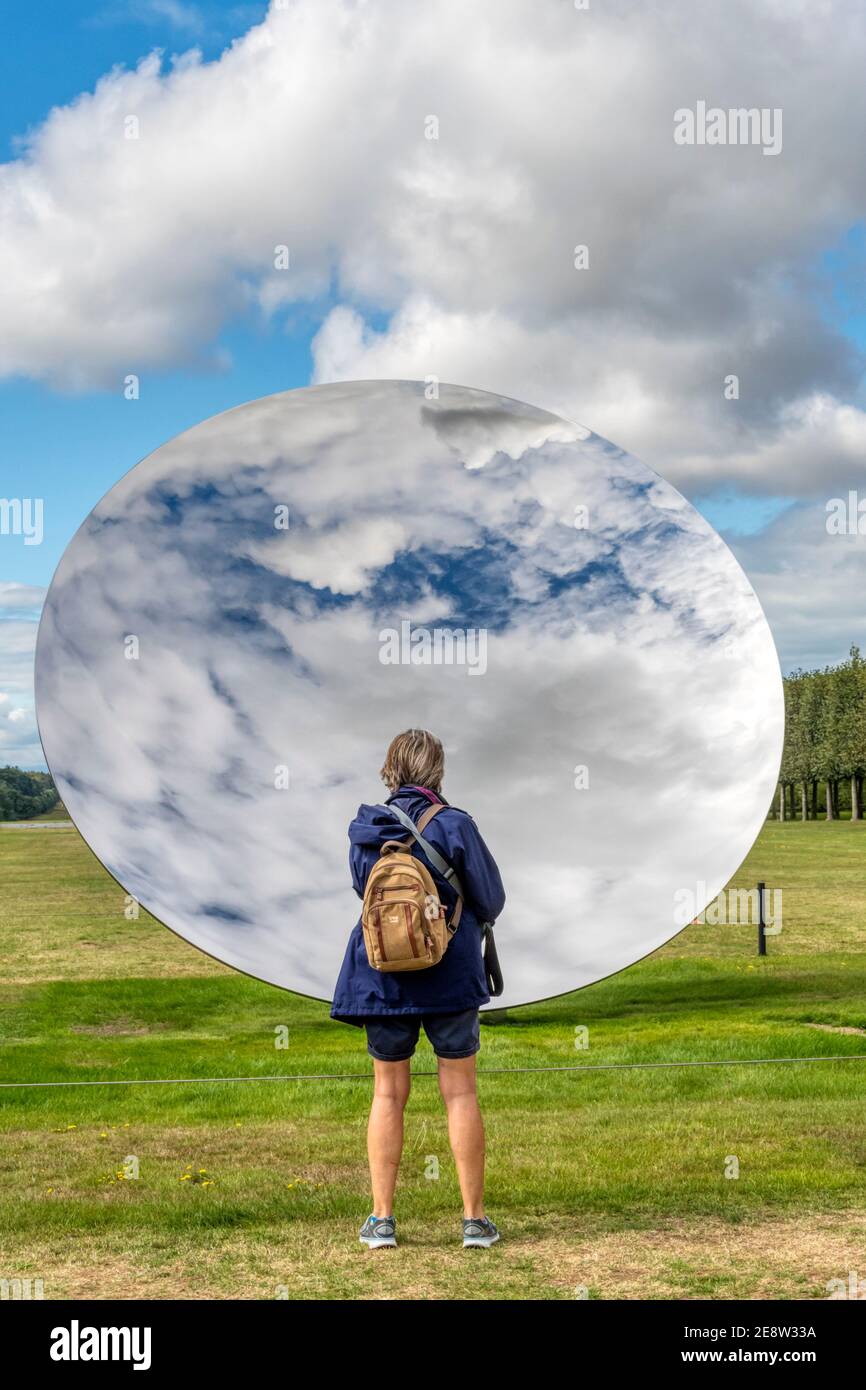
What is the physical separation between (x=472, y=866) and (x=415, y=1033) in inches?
30.8

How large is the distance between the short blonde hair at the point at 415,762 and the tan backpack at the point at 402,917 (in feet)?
1.58

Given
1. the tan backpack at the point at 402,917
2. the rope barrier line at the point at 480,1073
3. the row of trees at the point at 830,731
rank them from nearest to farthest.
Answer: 1. the tan backpack at the point at 402,917
2. the rope barrier line at the point at 480,1073
3. the row of trees at the point at 830,731

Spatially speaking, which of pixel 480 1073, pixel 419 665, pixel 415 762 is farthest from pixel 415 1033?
pixel 480 1073

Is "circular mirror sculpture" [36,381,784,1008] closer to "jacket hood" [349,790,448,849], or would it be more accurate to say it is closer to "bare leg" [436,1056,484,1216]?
"bare leg" [436,1056,484,1216]

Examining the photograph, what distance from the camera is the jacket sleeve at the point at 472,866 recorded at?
5738 mm

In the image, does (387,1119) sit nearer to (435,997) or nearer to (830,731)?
(435,997)

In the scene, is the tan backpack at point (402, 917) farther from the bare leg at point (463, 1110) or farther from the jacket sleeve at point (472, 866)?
the bare leg at point (463, 1110)

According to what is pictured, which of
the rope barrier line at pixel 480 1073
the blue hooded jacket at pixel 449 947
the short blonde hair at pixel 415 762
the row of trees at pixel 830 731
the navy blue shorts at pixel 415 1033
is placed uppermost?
the row of trees at pixel 830 731

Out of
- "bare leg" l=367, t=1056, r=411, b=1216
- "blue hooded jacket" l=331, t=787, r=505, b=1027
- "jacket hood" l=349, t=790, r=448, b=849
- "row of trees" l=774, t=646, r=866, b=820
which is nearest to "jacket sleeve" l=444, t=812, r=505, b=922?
"blue hooded jacket" l=331, t=787, r=505, b=1027

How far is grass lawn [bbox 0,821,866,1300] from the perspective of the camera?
5.78 meters

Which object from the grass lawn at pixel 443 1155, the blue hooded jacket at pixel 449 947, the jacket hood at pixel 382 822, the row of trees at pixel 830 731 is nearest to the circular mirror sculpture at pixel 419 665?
the grass lawn at pixel 443 1155

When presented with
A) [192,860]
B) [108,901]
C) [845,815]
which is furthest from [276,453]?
[845,815]

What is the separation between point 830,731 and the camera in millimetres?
73062
